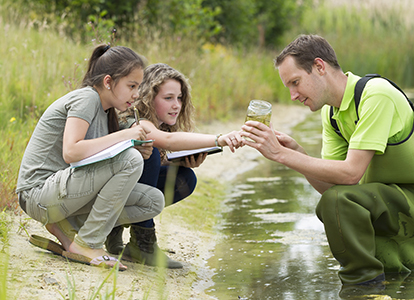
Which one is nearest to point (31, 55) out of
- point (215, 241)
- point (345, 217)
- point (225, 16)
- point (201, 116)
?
point (201, 116)

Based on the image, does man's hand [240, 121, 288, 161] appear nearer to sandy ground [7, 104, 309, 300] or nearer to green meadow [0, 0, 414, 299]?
sandy ground [7, 104, 309, 300]

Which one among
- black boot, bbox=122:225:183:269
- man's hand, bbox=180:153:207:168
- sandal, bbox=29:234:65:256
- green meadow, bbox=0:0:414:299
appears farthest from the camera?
green meadow, bbox=0:0:414:299

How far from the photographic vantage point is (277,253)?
3545 mm

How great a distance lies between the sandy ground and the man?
85 cm

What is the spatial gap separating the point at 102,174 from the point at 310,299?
130cm

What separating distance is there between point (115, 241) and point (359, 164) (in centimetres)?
161

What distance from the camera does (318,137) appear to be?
843 cm

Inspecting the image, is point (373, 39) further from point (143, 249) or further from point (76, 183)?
point (76, 183)

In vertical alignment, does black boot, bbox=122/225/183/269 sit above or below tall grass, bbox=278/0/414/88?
below

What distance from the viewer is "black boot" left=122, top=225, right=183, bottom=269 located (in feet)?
10.6

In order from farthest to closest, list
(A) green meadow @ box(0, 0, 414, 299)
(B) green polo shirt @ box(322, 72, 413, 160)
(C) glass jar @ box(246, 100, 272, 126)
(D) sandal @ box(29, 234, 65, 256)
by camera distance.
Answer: (A) green meadow @ box(0, 0, 414, 299)
(C) glass jar @ box(246, 100, 272, 126)
(D) sandal @ box(29, 234, 65, 256)
(B) green polo shirt @ box(322, 72, 413, 160)

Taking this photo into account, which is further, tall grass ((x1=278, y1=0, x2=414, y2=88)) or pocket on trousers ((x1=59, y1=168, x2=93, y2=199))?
tall grass ((x1=278, y1=0, x2=414, y2=88))

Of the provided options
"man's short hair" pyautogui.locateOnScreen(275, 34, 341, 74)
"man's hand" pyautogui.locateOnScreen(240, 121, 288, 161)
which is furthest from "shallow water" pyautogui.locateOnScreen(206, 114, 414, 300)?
"man's short hair" pyautogui.locateOnScreen(275, 34, 341, 74)

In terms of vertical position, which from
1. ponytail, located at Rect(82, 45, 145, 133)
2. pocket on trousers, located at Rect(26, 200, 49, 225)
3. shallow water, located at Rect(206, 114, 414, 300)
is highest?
ponytail, located at Rect(82, 45, 145, 133)
